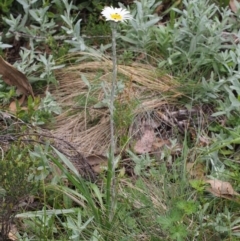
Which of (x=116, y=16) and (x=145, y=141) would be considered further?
(x=145, y=141)

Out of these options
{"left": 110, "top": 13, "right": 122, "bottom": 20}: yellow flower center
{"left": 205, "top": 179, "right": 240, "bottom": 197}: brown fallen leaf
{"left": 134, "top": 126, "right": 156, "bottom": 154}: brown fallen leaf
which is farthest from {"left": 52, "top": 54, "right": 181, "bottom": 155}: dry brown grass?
{"left": 110, "top": 13, "right": 122, "bottom": 20}: yellow flower center

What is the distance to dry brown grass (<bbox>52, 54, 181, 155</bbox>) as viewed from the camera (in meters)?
3.53

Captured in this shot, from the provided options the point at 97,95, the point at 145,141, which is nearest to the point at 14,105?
the point at 97,95

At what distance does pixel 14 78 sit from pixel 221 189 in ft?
4.71

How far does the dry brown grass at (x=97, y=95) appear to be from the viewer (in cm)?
353

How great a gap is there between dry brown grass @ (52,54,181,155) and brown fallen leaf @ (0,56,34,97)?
163 millimetres

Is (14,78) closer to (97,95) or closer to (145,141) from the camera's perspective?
(97,95)

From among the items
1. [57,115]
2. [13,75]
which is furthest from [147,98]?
[13,75]

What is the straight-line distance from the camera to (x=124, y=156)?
11.2ft

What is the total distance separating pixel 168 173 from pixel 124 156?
341 millimetres

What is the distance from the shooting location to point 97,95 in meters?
3.70

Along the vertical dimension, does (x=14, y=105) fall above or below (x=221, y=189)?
above

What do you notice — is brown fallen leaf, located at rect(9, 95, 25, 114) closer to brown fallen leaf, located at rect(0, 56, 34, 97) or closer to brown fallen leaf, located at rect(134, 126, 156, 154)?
brown fallen leaf, located at rect(0, 56, 34, 97)

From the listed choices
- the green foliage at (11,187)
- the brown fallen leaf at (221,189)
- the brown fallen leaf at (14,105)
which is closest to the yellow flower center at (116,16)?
the green foliage at (11,187)
